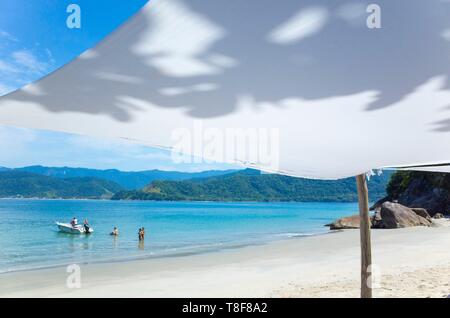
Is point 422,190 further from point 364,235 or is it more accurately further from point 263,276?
point 364,235

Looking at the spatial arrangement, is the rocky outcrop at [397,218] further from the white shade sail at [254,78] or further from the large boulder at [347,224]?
the white shade sail at [254,78]

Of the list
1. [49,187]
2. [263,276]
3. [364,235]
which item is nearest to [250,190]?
[49,187]

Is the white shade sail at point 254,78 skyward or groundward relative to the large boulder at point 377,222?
skyward

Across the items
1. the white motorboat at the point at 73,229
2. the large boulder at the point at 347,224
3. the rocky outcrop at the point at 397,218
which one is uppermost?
the rocky outcrop at the point at 397,218

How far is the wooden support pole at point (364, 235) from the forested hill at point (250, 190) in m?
94.1

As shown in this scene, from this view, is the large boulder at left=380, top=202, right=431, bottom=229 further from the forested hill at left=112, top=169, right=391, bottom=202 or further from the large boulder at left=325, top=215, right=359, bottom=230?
the forested hill at left=112, top=169, right=391, bottom=202

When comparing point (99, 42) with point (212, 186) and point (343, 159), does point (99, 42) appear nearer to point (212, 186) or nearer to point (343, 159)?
point (343, 159)

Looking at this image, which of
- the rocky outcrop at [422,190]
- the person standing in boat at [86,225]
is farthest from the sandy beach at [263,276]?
the rocky outcrop at [422,190]

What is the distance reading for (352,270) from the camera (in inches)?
383

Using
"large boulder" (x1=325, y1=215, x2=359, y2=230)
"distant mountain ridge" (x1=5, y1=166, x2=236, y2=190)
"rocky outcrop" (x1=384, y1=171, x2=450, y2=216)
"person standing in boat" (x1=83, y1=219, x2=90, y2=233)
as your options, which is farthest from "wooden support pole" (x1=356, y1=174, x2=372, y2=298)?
"distant mountain ridge" (x1=5, y1=166, x2=236, y2=190)

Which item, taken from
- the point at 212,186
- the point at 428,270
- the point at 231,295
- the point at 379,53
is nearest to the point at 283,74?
the point at 379,53

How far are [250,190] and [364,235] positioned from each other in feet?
323

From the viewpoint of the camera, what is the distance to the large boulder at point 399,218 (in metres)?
20.8

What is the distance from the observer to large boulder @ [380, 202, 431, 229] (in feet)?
68.1
